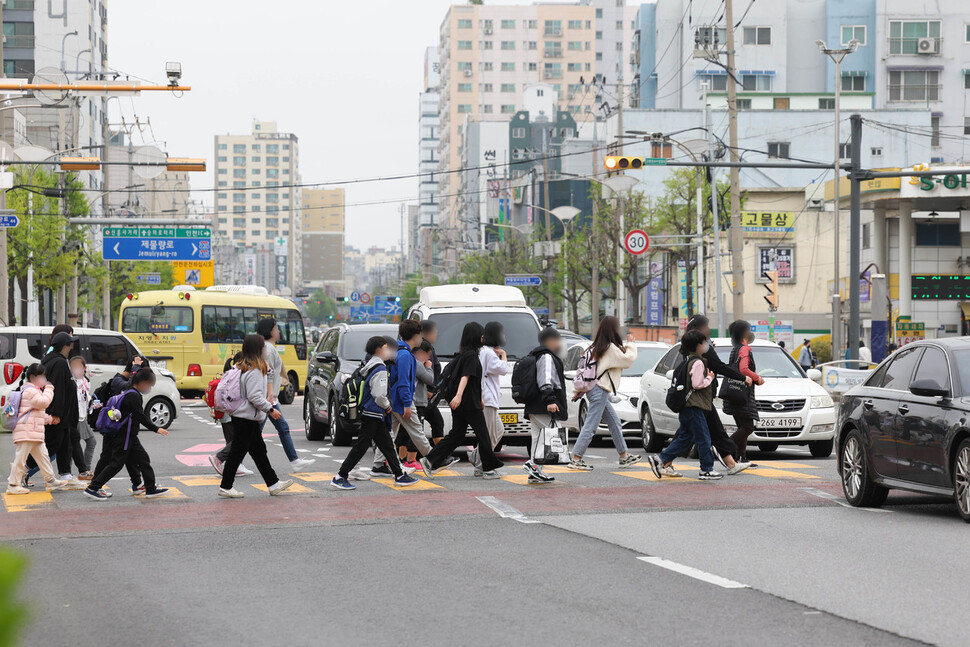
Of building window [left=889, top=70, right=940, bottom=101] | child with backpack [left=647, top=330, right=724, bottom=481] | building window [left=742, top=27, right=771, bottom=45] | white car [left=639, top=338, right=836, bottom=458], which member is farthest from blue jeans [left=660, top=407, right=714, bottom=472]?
building window [left=889, top=70, right=940, bottom=101]

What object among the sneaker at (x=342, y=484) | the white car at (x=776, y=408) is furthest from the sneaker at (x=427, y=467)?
the white car at (x=776, y=408)

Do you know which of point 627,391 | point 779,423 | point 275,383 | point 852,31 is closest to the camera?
point 275,383

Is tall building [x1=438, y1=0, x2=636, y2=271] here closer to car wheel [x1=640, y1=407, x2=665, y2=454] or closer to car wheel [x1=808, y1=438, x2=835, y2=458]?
car wheel [x1=640, y1=407, x2=665, y2=454]

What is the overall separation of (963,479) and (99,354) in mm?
18452

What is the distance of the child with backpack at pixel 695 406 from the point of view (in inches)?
544

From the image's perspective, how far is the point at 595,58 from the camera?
165250 mm

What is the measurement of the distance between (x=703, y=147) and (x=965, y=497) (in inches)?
1363

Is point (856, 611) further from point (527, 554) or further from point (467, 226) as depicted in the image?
point (467, 226)

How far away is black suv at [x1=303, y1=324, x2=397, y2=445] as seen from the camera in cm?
2017

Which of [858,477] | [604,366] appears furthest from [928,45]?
[858,477]

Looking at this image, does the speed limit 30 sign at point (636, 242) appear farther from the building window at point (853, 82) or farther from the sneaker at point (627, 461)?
the building window at point (853, 82)

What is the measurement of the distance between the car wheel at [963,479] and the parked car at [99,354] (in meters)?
17.0

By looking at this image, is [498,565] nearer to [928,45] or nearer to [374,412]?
[374,412]

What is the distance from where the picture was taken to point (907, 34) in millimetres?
77875
